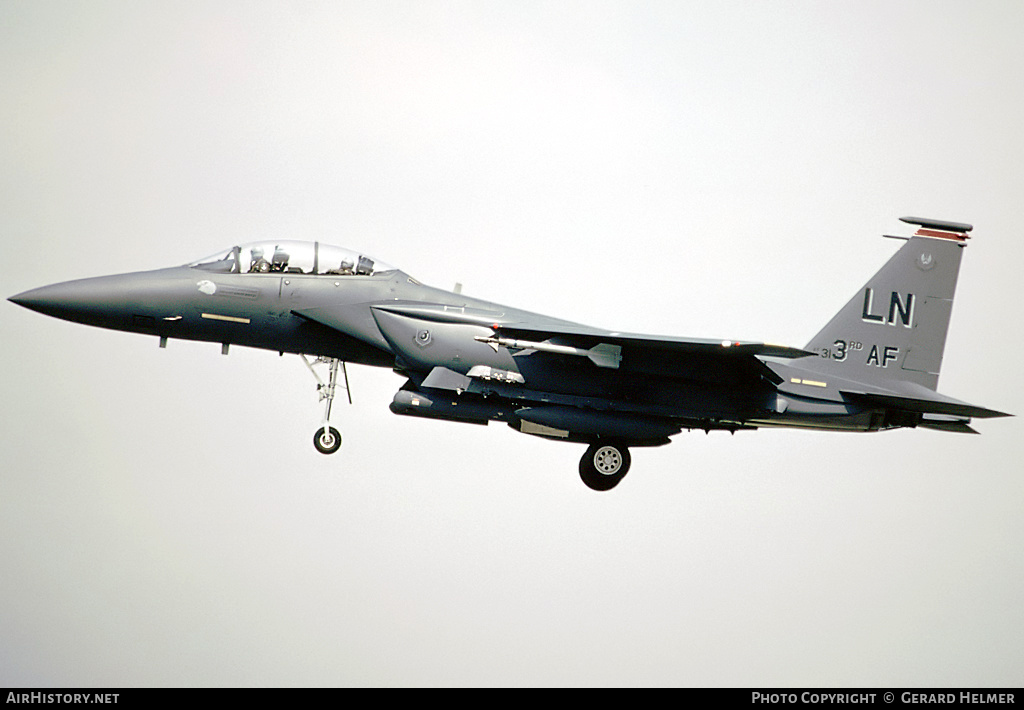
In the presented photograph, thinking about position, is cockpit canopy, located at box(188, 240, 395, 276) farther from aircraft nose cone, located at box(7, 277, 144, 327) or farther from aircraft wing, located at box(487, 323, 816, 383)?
aircraft wing, located at box(487, 323, 816, 383)

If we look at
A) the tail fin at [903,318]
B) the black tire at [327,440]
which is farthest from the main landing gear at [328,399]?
the tail fin at [903,318]

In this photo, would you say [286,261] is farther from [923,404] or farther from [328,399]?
[923,404]

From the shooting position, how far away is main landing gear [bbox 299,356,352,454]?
15047 millimetres

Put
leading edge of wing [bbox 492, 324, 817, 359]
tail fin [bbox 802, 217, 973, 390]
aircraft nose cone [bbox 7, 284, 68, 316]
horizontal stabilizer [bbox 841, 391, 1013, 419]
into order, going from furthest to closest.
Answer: tail fin [bbox 802, 217, 973, 390] < aircraft nose cone [bbox 7, 284, 68, 316] < horizontal stabilizer [bbox 841, 391, 1013, 419] < leading edge of wing [bbox 492, 324, 817, 359]

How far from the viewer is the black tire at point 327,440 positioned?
1503 cm

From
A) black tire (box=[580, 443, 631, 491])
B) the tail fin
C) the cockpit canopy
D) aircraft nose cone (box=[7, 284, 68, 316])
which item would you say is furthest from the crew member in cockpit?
the tail fin

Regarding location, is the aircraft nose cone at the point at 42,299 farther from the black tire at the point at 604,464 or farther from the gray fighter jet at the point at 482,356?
the black tire at the point at 604,464

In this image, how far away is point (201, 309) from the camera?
48.0 ft

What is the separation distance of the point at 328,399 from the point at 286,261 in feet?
6.21

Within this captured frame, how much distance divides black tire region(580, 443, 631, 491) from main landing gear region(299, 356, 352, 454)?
3.22 metres

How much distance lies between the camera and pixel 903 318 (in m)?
15.9
